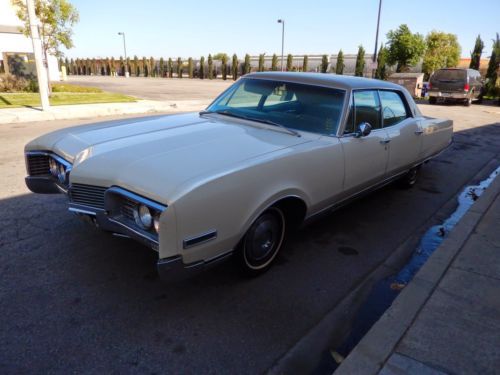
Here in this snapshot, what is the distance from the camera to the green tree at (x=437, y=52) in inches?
1577

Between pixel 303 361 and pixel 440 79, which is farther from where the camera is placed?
pixel 440 79

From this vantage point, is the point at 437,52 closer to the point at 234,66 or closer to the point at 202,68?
the point at 234,66

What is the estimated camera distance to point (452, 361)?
2.19 m

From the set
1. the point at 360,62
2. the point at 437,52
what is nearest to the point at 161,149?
the point at 360,62

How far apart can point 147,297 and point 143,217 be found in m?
0.75

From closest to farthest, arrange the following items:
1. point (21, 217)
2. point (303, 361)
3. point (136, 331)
A: point (303, 361) → point (136, 331) → point (21, 217)

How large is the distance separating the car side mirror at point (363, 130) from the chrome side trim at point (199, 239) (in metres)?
1.86

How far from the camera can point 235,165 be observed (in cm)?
258

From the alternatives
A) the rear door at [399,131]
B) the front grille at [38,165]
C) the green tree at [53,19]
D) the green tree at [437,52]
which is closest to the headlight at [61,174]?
the front grille at [38,165]

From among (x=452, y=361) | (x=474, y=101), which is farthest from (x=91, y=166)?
(x=474, y=101)

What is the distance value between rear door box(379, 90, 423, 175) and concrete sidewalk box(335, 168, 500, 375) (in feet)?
4.19

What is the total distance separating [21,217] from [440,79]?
21.8m

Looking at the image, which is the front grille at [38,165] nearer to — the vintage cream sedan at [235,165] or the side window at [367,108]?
the vintage cream sedan at [235,165]

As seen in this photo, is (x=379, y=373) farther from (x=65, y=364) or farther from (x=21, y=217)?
(x=21, y=217)
